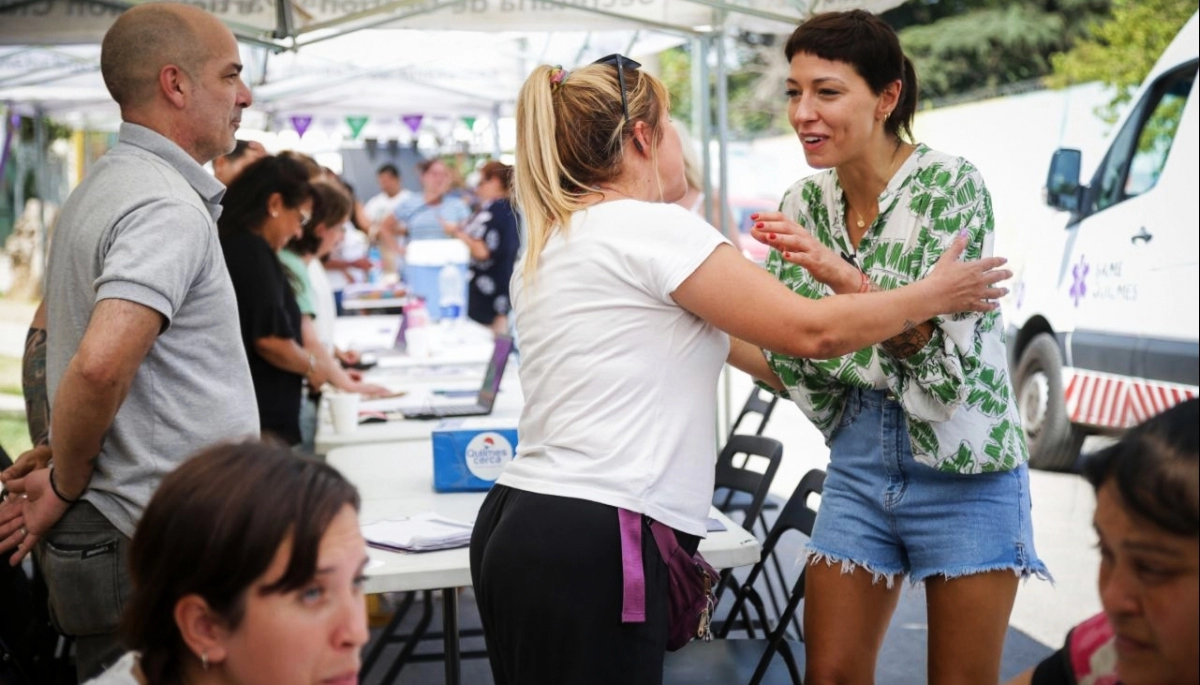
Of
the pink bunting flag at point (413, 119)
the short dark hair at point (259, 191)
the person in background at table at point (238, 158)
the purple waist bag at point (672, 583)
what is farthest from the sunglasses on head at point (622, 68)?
the pink bunting flag at point (413, 119)

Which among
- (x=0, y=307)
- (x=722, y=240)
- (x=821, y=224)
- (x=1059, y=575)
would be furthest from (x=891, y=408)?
(x=0, y=307)

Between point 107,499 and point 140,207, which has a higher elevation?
point 140,207

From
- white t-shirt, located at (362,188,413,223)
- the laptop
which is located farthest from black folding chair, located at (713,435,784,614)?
white t-shirt, located at (362,188,413,223)

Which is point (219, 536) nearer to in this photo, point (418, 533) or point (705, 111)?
point (418, 533)

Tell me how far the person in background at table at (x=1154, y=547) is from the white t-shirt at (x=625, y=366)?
2.57ft

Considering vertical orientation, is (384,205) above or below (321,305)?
below

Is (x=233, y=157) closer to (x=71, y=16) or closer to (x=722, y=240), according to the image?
(x=71, y=16)

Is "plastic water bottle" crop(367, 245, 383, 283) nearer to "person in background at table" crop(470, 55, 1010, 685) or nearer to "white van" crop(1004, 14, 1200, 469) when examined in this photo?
"white van" crop(1004, 14, 1200, 469)

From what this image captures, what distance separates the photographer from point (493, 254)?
901 cm

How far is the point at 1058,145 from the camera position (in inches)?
411

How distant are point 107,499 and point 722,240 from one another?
125cm

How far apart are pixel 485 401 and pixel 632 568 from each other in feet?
9.21

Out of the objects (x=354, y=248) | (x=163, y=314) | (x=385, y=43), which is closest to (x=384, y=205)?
(x=354, y=248)

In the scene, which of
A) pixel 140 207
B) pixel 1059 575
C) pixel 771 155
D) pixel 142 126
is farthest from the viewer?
pixel 771 155
